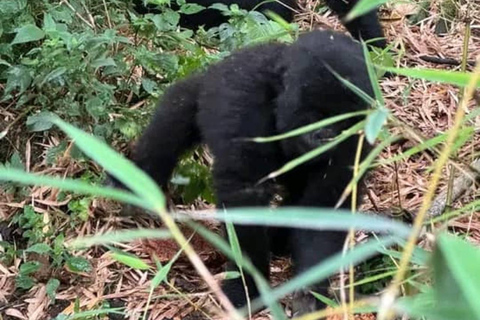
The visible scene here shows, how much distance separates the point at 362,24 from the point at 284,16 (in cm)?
31

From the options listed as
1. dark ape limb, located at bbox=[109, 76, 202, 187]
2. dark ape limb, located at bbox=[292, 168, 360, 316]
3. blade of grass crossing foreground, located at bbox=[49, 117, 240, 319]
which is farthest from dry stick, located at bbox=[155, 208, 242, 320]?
dark ape limb, located at bbox=[109, 76, 202, 187]

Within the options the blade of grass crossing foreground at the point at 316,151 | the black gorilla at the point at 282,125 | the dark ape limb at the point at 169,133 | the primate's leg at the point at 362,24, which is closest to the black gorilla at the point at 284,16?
the primate's leg at the point at 362,24

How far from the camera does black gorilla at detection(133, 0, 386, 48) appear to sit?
12.1 feet

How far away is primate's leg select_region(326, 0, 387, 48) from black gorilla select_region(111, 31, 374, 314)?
1.31 metres

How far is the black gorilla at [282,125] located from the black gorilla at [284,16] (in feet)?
4.28

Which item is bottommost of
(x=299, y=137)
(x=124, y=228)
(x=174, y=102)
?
(x=124, y=228)

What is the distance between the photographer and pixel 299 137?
84.1 inches

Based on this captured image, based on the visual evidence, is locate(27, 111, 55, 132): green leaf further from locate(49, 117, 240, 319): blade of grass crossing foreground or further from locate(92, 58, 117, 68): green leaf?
locate(49, 117, 240, 319): blade of grass crossing foreground

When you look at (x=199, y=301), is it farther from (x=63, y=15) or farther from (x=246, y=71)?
(x=63, y=15)

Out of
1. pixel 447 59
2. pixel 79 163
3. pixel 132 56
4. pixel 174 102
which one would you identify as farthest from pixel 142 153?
pixel 447 59

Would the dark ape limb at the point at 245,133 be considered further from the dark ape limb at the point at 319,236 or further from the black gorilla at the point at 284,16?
the black gorilla at the point at 284,16

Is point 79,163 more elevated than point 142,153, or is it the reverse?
point 142,153

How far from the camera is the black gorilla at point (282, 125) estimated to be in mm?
2113

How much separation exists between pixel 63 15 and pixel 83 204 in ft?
2.14
